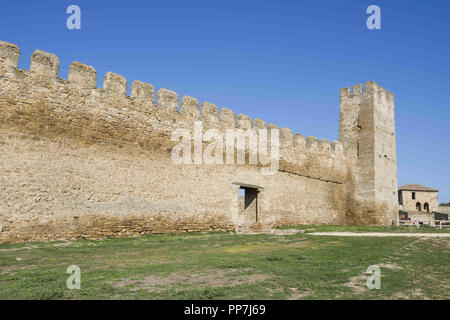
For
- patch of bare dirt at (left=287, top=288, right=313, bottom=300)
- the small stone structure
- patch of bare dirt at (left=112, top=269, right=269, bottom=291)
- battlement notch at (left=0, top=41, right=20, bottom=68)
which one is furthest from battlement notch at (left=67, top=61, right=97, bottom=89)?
the small stone structure

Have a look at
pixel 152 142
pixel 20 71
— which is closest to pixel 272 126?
pixel 152 142

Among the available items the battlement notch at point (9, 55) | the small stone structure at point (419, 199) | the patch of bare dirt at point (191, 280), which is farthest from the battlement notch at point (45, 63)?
the small stone structure at point (419, 199)

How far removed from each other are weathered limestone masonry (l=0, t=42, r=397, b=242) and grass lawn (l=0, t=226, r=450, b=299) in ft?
5.48

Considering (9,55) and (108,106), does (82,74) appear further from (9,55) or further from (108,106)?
(9,55)

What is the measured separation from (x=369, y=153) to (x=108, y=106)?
1527cm

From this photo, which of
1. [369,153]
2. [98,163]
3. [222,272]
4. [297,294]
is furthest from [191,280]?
[369,153]

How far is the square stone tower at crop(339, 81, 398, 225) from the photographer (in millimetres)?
20250

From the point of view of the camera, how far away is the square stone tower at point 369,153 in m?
20.2

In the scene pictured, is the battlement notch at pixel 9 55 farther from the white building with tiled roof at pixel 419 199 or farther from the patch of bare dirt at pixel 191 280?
the white building with tiled roof at pixel 419 199

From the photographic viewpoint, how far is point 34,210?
8.97 meters

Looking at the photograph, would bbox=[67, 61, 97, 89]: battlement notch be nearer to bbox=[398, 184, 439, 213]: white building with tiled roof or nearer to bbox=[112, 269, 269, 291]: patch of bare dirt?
bbox=[112, 269, 269, 291]: patch of bare dirt

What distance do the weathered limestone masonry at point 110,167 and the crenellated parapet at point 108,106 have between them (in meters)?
0.03

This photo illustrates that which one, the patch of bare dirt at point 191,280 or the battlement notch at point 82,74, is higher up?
the battlement notch at point 82,74
